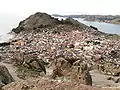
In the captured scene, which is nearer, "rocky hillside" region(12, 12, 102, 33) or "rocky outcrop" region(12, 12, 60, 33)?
"rocky hillside" region(12, 12, 102, 33)

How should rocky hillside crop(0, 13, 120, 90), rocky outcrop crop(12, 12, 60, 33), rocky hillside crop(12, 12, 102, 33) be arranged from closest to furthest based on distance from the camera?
rocky hillside crop(0, 13, 120, 90) < rocky hillside crop(12, 12, 102, 33) < rocky outcrop crop(12, 12, 60, 33)

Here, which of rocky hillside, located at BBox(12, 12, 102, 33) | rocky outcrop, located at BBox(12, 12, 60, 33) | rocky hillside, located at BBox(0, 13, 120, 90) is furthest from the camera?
rocky outcrop, located at BBox(12, 12, 60, 33)

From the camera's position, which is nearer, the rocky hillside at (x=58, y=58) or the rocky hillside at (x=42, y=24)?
the rocky hillside at (x=58, y=58)

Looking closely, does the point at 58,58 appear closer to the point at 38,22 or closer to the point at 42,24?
the point at 42,24

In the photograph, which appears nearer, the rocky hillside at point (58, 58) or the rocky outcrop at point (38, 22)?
the rocky hillside at point (58, 58)

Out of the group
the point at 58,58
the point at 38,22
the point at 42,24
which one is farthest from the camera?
the point at 38,22

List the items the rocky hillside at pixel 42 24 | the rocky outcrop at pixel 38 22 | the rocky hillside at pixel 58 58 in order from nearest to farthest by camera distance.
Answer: the rocky hillside at pixel 58 58
the rocky hillside at pixel 42 24
the rocky outcrop at pixel 38 22

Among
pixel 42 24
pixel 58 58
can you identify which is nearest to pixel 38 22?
pixel 42 24

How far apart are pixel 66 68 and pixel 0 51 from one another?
1124cm

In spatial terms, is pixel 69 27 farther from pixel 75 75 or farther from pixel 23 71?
pixel 75 75

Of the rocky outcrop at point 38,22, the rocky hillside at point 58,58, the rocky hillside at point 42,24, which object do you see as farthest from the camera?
the rocky outcrop at point 38,22

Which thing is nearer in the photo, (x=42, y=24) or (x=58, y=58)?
(x=58, y=58)

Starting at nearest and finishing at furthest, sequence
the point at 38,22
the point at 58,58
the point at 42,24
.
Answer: the point at 58,58 < the point at 42,24 < the point at 38,22

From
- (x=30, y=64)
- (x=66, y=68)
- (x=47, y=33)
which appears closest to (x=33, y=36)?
(x=47, y=33)
